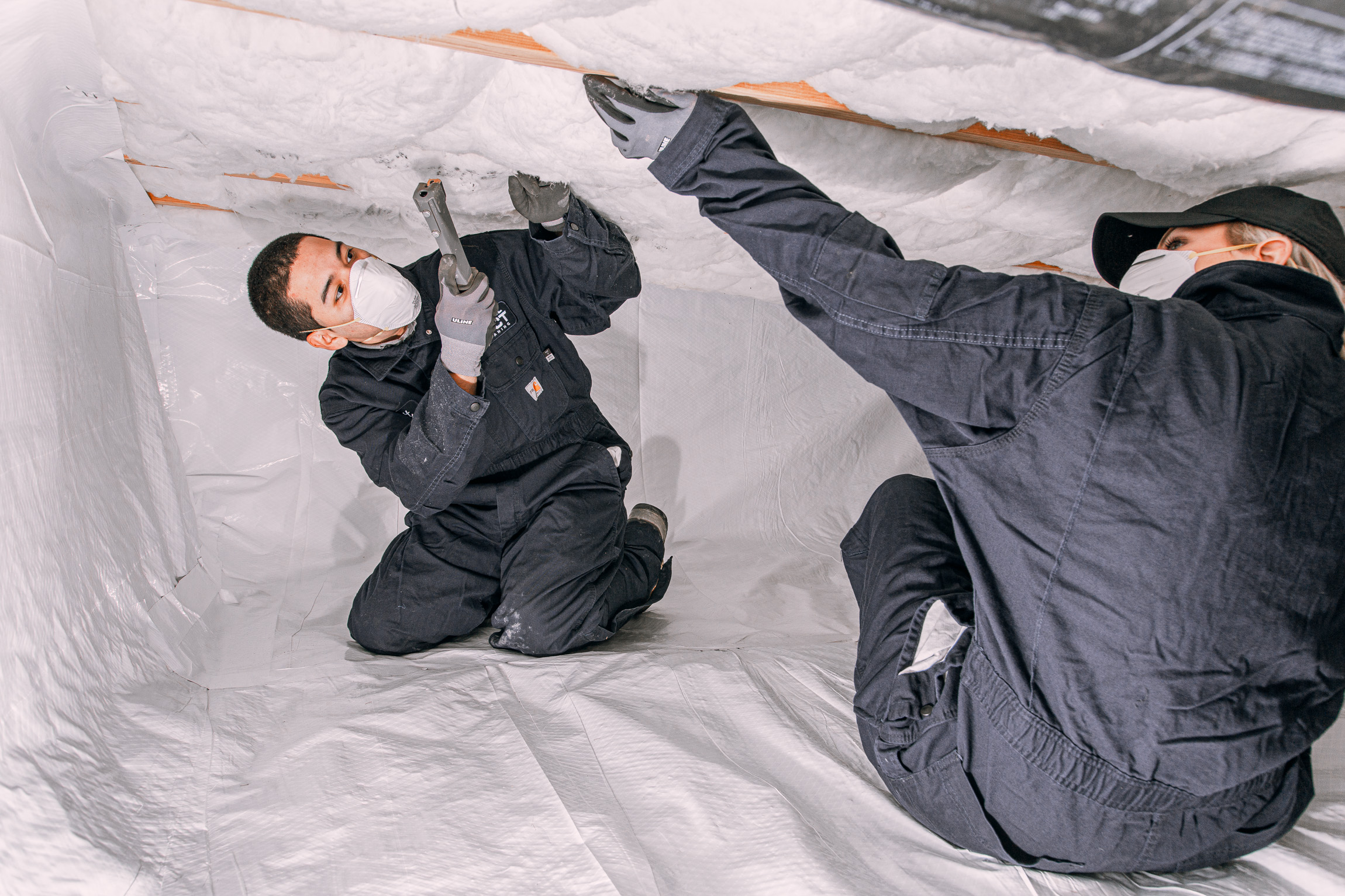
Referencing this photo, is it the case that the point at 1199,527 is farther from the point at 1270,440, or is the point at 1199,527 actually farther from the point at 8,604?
the point at 8,604

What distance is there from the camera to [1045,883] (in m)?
0.71

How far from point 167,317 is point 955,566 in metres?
1.45

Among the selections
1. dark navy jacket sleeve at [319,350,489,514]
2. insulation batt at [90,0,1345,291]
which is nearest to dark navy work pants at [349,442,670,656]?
dark navy jacket sleeve at [319,350,489,514]

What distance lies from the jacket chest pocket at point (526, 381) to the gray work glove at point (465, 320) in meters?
0.12

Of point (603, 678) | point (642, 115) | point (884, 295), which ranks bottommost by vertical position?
point (603, 678)

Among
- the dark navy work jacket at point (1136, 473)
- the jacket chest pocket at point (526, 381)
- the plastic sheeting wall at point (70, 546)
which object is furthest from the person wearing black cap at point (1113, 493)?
the plastic sheeting wall at point (70, 546)

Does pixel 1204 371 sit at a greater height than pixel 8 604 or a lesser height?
greater

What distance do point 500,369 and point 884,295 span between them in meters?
0.70

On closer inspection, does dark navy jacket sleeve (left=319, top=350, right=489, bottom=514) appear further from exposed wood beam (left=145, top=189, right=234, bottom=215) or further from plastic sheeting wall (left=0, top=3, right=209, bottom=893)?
exposed wood beam (left=145, top=189, right=234, bottom=215)

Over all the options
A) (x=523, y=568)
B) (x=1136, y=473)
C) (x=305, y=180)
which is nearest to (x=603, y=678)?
(x=523, y=568)

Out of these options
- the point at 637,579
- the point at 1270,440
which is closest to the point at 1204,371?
the point at 1270,440

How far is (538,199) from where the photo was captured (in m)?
1.04

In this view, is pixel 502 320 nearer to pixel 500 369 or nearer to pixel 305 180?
pixel 500 369

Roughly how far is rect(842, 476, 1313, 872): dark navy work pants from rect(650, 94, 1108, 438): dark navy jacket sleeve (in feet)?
0.69
